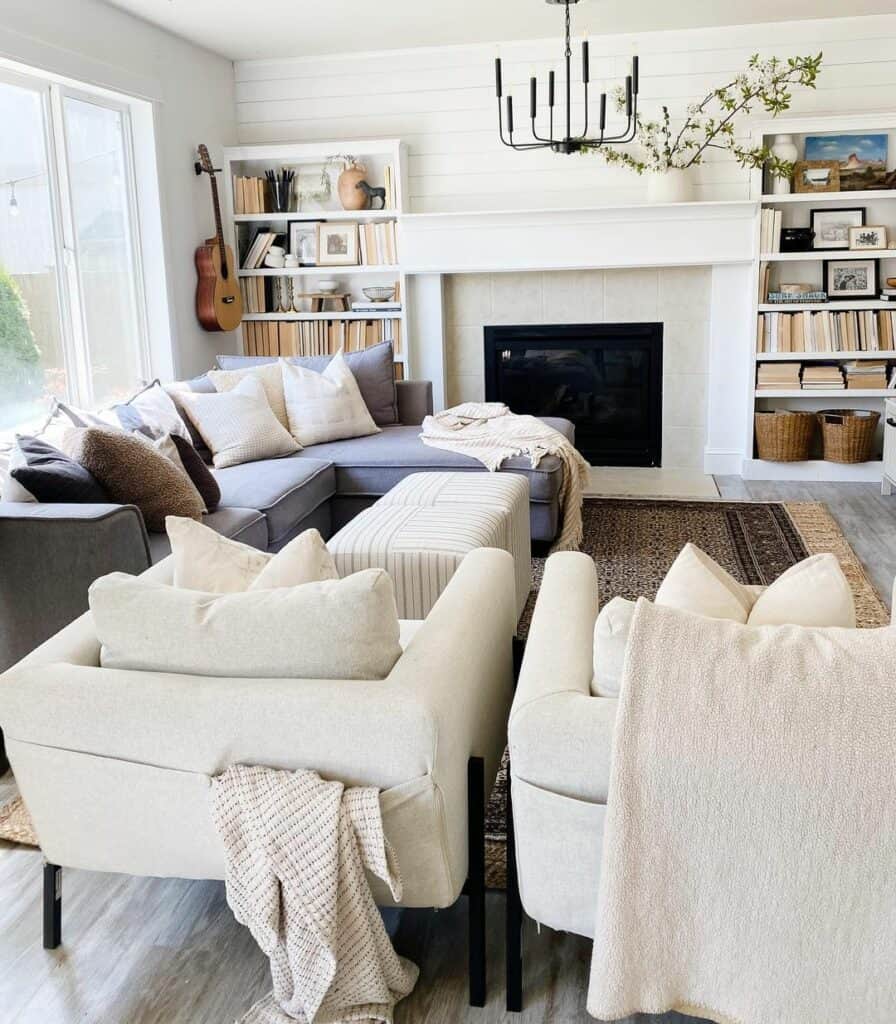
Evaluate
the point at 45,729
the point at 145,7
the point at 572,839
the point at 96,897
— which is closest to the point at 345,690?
the point at 572,839

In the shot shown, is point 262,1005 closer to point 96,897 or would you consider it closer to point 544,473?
point 96,897

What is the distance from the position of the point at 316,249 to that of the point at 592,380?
1.81m

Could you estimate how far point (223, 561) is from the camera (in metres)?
2.25

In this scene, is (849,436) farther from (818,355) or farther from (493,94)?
(493,94)

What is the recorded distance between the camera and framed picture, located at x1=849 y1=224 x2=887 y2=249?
597 centimetres

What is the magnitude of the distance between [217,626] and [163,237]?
427 centimetres

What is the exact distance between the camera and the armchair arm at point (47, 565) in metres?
3.04

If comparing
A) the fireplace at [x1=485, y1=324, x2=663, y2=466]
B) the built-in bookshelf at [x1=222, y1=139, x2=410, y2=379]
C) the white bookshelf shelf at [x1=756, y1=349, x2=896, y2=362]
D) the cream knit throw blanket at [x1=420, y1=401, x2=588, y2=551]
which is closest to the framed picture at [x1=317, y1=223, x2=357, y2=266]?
the built-in bookshelf at [x1=222, y1=139, x2=410, y2=379]

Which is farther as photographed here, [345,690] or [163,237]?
[163,237]

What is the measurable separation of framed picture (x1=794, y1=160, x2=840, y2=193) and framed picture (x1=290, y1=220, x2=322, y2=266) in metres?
2.72

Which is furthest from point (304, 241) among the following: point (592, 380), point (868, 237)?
point (868, 237)

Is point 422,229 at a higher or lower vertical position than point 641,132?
lower

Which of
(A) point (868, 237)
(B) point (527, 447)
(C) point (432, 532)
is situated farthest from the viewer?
(A) point (868, 237)

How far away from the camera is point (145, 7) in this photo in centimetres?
505
